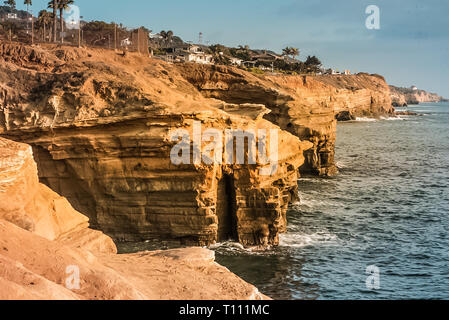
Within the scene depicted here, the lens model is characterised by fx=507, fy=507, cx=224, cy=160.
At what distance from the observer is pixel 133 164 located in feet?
69.9

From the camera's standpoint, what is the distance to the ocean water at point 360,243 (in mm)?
18969

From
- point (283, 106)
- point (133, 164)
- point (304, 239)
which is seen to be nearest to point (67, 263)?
point (133, 164)

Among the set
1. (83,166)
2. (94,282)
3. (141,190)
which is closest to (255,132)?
(141,190)

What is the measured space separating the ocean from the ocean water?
36 mm

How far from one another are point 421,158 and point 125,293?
5287 cm

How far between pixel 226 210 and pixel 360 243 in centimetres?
672

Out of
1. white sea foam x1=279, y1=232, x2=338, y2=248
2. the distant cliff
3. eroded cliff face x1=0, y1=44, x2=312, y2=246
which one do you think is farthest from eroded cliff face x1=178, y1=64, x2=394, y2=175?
eroded cliff face x1=0, y1=44, x2=312, y2=246

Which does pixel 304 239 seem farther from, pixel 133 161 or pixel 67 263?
pixel 67 263

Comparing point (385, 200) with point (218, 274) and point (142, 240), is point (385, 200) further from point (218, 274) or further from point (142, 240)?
point (218, 274)

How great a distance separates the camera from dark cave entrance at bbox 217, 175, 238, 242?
22.6 metres

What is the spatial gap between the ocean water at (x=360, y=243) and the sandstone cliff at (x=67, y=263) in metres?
8.10

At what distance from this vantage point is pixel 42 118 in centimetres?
2150

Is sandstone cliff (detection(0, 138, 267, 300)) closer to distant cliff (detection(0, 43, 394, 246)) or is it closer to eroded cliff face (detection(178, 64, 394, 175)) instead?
distant cliff (detection(0, 43, 394, 246))

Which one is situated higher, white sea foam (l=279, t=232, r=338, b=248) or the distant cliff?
the distant cliff
